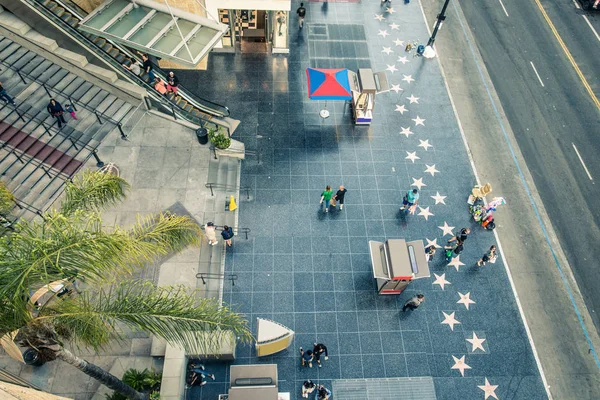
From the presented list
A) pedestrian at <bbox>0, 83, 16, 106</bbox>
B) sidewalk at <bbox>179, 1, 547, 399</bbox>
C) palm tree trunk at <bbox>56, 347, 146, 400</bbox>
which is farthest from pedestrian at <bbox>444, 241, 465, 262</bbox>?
pedestrian at <bbox>0, 83, 16, 106</bbox>

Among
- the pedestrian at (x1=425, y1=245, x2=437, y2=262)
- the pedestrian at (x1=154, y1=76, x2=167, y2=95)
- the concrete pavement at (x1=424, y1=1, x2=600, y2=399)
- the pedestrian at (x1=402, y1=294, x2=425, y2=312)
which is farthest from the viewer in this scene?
the pedestrian at (x1=154, y1=76, x2=167, y2=95)

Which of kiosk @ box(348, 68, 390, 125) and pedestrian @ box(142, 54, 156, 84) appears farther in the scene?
kiosk @ box(348, 68, 390, 125)

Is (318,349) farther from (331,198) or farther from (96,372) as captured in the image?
(96,372)

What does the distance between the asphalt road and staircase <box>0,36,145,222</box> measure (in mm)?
21162

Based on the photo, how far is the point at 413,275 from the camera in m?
17.6

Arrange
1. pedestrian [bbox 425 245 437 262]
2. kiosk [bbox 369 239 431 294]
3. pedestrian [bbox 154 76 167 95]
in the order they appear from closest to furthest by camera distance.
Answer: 1. kiosk [bbox 369 239 431 294]
2. pedestrian [bbox 425 245 437 262]
3. pedestrian [bbox 154 76 167 95]

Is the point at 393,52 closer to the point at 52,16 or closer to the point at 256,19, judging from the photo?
the point at 256,19

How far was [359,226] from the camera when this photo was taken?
20984mm

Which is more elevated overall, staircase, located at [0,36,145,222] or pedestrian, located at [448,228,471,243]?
staircase, located at [0,36,145,222]

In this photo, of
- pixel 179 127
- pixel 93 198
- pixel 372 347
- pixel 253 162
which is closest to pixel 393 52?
pixel 253 162

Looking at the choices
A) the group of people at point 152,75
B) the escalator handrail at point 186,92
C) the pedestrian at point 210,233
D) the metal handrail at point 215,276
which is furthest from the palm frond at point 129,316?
the group of people at point 152,75

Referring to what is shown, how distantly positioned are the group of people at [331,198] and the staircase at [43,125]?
411 inches

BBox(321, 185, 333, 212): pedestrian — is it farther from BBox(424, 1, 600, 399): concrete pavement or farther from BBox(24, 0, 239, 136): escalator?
BBox(424, 1, 600, 399): concrete pavement

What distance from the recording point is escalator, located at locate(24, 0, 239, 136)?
68.4ft
